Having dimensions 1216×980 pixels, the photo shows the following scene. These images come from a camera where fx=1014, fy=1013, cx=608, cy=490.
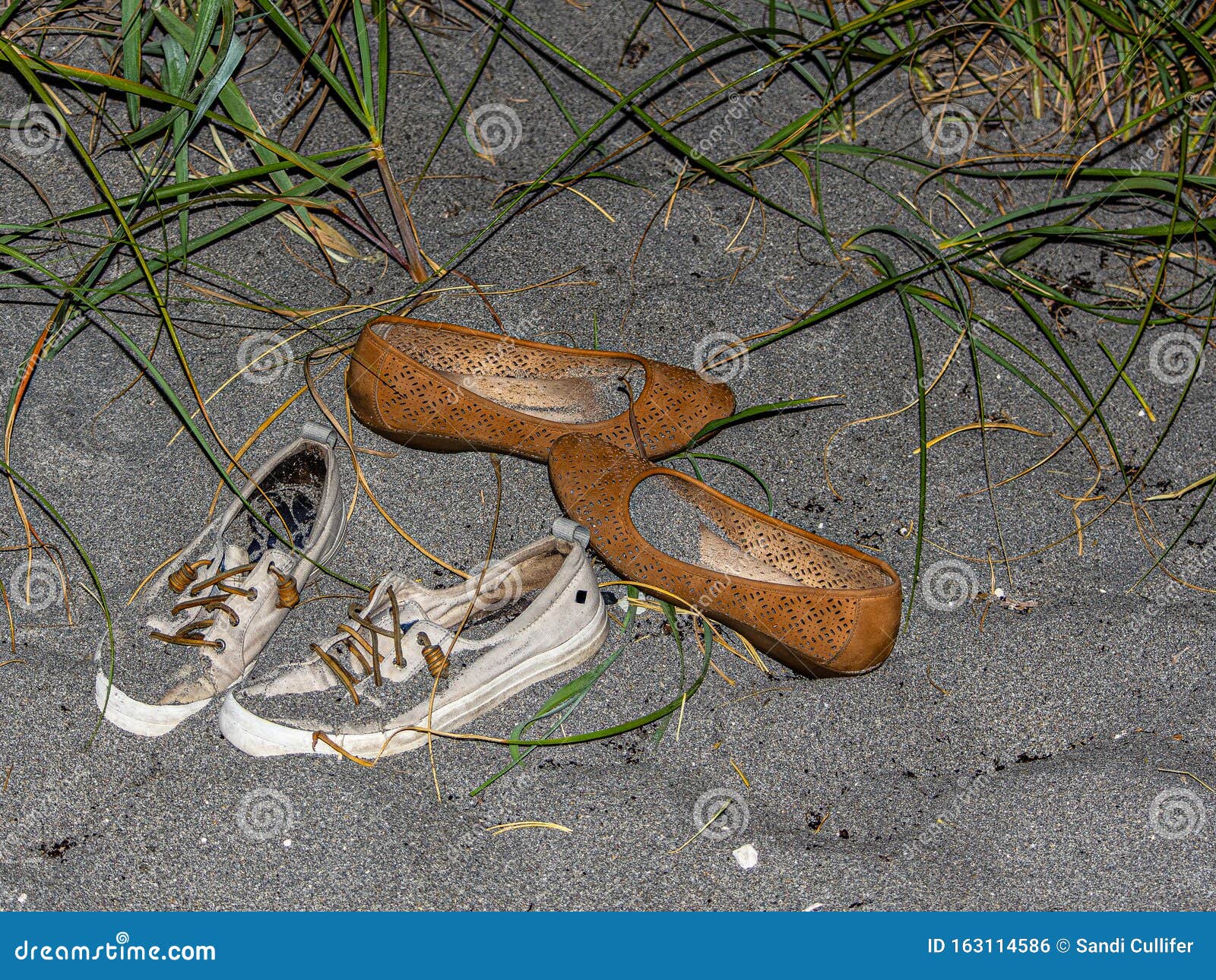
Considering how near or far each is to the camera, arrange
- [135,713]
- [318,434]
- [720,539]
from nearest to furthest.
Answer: [135,713] → [318,434] → [720,539]

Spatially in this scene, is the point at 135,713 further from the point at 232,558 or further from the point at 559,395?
the point at 559,395

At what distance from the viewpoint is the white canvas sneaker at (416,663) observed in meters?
1.66

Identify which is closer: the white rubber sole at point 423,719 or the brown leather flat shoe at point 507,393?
the white rubber sole at point 423,719

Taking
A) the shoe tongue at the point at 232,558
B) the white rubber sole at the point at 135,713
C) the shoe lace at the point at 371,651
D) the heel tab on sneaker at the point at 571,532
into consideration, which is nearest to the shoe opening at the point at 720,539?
the heel tab on sneaker at the point at 571,532

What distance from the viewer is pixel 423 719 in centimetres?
168

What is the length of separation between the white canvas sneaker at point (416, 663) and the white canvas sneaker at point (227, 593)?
0.08 meters

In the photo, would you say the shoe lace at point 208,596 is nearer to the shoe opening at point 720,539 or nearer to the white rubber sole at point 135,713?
the white rubber sole at point 135,713

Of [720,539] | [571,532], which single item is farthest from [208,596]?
[720,539]

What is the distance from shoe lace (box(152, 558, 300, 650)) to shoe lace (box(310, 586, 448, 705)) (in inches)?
4.2

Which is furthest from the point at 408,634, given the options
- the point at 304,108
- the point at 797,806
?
the point at 304,108

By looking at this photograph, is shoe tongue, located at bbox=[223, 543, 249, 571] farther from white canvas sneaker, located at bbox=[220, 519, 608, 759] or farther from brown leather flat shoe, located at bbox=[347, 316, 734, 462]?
brown leather flat shoe, located at bbox=[347, 316, 734, 462]

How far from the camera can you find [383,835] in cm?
161

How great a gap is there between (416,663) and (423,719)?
0.10m

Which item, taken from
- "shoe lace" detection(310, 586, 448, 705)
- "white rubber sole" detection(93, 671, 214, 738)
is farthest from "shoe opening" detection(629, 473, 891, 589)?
"white rubber sole" detection(93, 671, 214, 738)
